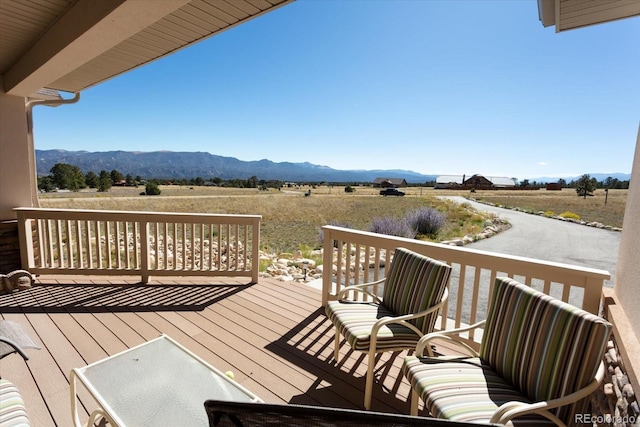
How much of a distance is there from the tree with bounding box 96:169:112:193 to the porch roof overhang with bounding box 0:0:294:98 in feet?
103

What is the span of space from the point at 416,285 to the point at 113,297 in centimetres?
354

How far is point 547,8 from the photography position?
6.74ft

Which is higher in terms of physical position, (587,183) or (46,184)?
(587,183)

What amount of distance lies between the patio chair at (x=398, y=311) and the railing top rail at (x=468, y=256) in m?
0.35

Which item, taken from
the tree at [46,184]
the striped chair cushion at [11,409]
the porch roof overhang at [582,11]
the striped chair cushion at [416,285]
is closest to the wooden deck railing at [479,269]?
the striped chair cushion at [416,285]

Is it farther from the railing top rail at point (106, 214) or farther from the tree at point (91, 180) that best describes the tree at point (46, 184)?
the railing top rail at point (106, 214)

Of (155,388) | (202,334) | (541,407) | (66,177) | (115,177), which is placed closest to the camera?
(541,407)

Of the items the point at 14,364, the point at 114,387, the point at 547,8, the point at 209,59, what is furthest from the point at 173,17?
the point at 209,59

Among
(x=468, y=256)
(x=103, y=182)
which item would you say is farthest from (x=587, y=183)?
(x=103, y=182)

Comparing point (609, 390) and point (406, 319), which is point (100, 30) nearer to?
point (406, 319)

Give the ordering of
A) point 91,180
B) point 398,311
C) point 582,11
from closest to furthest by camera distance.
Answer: point 582,11
point 398,311
point 91,180

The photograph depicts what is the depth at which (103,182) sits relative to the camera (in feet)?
97.5

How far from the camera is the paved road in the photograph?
7.10 m

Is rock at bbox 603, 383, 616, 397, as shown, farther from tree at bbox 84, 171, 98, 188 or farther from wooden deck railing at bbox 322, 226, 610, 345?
tree at bbox 84, 171, 98, 188
